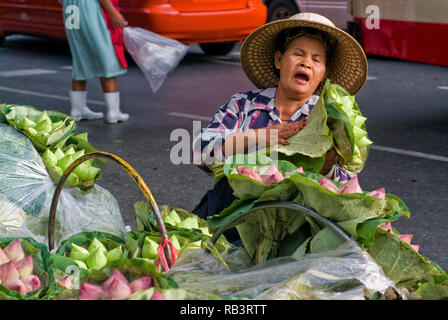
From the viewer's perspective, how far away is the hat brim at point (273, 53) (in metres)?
2.63

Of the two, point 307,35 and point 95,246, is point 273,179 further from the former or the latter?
point 307,35

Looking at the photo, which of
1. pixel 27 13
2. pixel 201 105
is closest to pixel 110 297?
pixel 201 105

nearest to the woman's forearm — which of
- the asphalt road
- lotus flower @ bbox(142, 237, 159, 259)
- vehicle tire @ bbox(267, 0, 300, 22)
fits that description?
lotus flower @ bbox(142, 237, 159, 259)

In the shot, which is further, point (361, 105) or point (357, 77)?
point (361, 105)

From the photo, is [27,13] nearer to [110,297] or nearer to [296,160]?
[296,160]

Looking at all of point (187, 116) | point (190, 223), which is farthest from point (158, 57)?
point (190, 223)

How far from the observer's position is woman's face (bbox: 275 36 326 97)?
8.66 feet

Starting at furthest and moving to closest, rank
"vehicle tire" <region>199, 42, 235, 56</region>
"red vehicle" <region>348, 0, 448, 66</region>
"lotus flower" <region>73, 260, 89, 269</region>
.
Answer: "vehicle tire" <region>199, 42, 235, 56</region> < "red vehicle" <region>348, 0, 448, 66</region> < "lotus flower" <region>73, 260, 89, 269</region>

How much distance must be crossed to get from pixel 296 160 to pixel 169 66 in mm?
3064

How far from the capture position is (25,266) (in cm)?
167

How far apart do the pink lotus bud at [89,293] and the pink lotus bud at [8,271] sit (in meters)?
0.34

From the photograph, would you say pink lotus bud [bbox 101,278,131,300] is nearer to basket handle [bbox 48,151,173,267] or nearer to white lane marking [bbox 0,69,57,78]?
basket handle [bbox 48,151,173,267]

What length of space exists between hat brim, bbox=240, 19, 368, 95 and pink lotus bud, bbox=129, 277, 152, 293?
1484 mm

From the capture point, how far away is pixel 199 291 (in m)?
1.48
